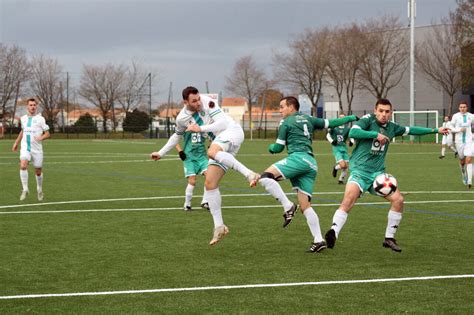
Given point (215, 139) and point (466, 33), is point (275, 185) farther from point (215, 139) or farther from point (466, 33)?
point (466, 33)

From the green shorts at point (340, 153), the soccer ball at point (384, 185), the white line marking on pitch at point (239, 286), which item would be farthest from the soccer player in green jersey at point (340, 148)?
the white line marking on pitch at point (239, 286)

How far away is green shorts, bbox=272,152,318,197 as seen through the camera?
10195 millimetres

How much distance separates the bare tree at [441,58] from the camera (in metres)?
70.2

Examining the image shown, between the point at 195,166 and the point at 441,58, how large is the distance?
61.2 metres

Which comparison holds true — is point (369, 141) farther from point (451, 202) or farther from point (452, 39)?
point (452, 39)

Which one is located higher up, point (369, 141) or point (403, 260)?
point (369, 141)

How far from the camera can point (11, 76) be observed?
89812 mm

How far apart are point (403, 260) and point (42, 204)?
9.44m

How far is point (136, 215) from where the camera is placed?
14.3 meters

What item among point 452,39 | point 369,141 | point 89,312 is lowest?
point 89,312

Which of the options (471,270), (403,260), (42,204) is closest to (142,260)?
(403,260)

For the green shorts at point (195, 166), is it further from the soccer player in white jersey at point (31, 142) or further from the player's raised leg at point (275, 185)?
the player's raised leg at point (275, 185)

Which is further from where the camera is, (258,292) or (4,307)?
(258,292)

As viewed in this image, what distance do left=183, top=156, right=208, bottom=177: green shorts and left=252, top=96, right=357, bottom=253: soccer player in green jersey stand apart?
19.2ft
